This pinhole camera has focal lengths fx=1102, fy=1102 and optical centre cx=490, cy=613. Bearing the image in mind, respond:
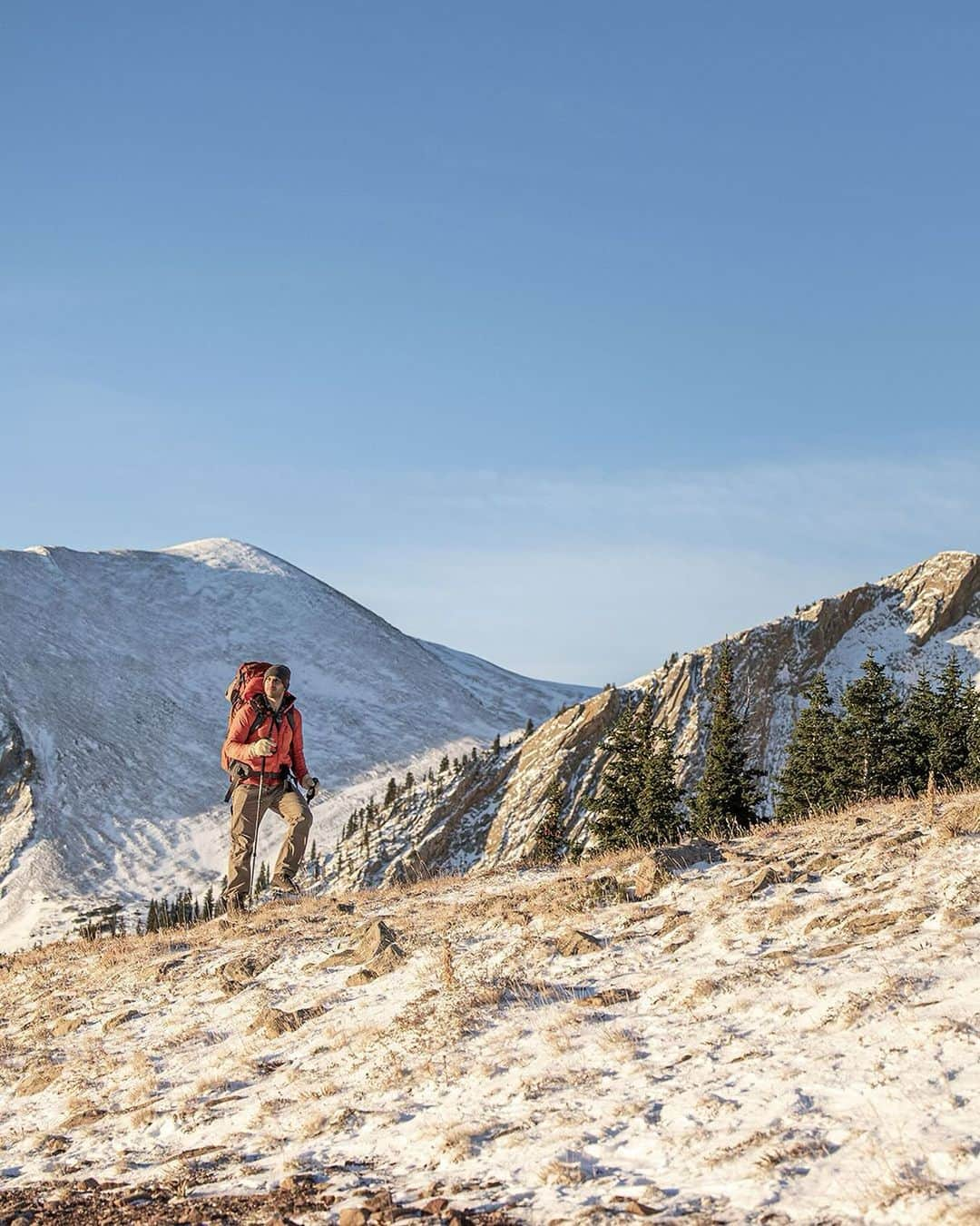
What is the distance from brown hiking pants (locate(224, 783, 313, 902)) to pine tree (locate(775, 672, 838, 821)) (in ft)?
116

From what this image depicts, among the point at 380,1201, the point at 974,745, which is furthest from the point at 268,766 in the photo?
the point at 974,745

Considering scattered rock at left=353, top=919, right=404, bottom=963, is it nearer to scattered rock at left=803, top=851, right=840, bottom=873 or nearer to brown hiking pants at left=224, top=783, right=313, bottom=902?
brown hiking pants at left=224, top=783, right=313, bottom=902

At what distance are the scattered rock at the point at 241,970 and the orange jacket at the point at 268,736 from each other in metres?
3.49

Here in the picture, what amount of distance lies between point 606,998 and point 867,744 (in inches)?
1697

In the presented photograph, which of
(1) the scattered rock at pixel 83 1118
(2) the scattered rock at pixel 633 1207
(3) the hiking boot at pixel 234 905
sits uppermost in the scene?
(2) the scattered rock at pixel 633 1207

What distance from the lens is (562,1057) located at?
957 centimetres

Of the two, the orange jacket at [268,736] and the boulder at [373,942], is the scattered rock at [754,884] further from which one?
the orange jacket at [268,736]

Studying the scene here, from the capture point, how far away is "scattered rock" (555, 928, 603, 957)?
41.1 feet

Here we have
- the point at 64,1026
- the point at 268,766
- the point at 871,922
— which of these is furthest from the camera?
the point at 268,766

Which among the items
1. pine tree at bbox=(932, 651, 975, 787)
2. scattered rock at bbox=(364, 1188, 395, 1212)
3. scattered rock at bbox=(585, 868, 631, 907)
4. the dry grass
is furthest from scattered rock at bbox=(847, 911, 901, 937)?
pine tree at bbox=(932, 651, 975, 787)

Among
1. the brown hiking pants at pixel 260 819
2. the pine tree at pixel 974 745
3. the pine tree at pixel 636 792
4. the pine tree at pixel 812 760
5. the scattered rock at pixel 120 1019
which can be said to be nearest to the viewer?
the scattered rock at pixel 120 1019

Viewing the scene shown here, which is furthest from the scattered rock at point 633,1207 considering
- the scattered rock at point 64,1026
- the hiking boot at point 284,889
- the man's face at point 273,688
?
the hiking boot at point 284,889

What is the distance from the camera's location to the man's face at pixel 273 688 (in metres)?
17.7

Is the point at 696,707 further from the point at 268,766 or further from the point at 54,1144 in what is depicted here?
the point at 54,1144
